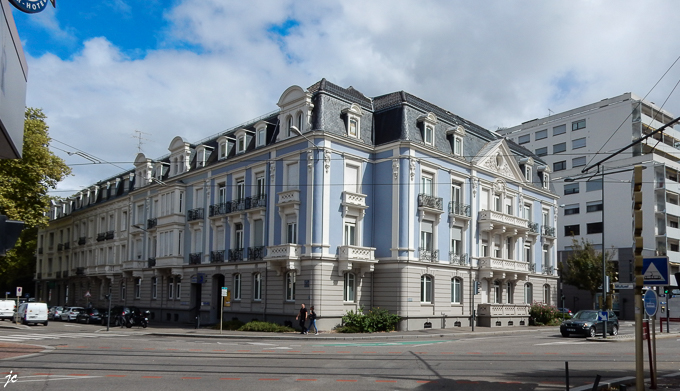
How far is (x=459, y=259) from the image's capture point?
3856 cm

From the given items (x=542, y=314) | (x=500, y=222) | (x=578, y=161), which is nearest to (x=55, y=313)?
(x=500, y=222)

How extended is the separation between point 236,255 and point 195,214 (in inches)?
237

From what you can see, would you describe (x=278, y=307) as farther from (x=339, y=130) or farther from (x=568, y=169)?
(x=568, y=169)

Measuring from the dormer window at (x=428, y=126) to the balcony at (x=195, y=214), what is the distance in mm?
16226

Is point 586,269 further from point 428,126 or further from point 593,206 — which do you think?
point 428,126

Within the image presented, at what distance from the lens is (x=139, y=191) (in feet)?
164

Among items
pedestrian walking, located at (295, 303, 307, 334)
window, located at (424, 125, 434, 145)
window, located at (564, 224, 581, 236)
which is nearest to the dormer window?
window, located at (424, 125, 434, 145)

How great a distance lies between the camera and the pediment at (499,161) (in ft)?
136

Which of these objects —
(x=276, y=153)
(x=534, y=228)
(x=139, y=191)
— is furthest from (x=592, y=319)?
(x=139, y=191)

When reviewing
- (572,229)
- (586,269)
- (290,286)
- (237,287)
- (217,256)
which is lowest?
(237,287)

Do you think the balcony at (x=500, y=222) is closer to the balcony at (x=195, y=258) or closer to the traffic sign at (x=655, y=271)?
the balcony at (x=195, y=258)

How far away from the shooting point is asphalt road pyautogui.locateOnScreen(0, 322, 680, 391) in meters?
13.2

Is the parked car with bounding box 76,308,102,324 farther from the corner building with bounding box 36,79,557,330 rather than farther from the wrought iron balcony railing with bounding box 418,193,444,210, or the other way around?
the wrought iron balcony railing with bounding box 418,193,444,210

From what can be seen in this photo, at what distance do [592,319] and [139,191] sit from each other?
3537 cm
